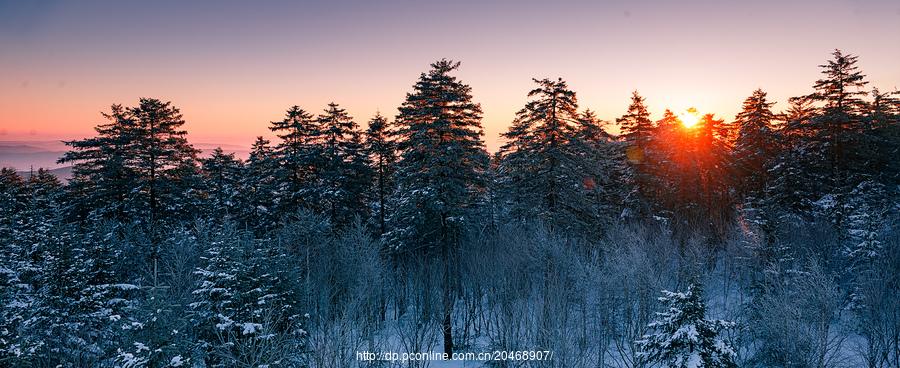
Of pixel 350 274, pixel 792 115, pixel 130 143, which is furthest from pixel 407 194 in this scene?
pixel 792 115

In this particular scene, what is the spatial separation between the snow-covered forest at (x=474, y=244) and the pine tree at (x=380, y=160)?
0.58 feet

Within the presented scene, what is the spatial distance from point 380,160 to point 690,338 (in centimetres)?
2862

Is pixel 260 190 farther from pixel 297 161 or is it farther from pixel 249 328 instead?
pixel 249 328

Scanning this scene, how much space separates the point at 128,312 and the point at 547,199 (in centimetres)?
2414

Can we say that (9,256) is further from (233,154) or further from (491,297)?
(491,297)

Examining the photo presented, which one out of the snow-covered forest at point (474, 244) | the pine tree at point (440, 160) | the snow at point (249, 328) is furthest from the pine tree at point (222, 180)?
the snow at point (249, 328)

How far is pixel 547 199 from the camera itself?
3017cm

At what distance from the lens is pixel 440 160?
78.7 feet

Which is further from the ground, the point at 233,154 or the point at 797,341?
the point at 233,154

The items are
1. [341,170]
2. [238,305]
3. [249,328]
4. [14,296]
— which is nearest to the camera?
[249,328]

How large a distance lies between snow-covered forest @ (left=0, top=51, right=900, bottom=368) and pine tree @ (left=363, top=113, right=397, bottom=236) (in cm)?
18

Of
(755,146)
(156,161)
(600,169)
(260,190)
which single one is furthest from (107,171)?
(755,146)

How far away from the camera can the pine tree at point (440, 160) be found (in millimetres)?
24406

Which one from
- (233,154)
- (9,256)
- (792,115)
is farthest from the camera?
(233,154)
